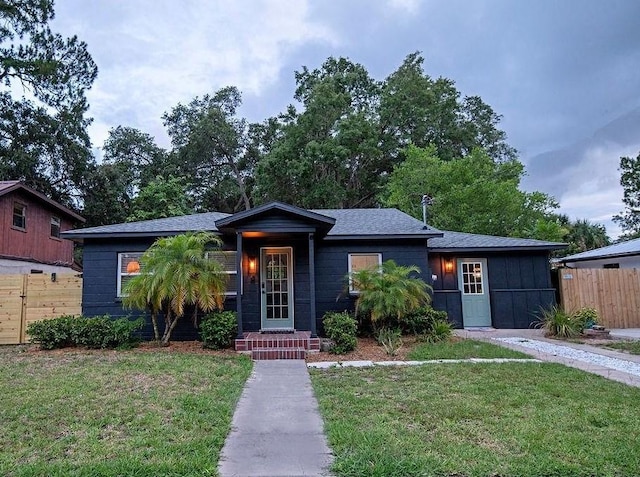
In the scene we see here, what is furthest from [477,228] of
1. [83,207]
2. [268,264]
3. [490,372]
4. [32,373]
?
[83,207]

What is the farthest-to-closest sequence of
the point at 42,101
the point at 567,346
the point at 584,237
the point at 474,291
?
the point at 584,237 → the point at 42,101 → the point at 474,291 → the point at 567,346

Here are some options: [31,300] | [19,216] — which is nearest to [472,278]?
[31,300]

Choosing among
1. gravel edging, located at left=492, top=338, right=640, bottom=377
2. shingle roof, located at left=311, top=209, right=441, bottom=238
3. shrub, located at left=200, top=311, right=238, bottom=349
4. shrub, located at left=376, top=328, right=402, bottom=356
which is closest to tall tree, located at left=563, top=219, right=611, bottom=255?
shingle roof, located at left=311, top=209, right=441, bottom=238

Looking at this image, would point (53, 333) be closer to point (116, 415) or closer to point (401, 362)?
point (116, 415)

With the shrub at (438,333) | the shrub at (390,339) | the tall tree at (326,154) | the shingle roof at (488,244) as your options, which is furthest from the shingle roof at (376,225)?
the tall tree at (326,154)

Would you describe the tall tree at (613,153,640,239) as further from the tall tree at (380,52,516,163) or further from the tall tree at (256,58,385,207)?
the tall tree at (256,58,385,207)

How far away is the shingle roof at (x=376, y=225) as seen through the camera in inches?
390

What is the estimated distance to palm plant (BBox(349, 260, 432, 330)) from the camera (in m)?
8.34

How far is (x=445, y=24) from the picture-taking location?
14062 millimetres

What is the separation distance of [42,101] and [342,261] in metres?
18.5

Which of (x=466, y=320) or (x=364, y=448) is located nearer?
(x=364, y=448)

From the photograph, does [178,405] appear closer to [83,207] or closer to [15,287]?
[15,287]

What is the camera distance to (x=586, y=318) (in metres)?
9.83

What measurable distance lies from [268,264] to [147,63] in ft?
33.2
